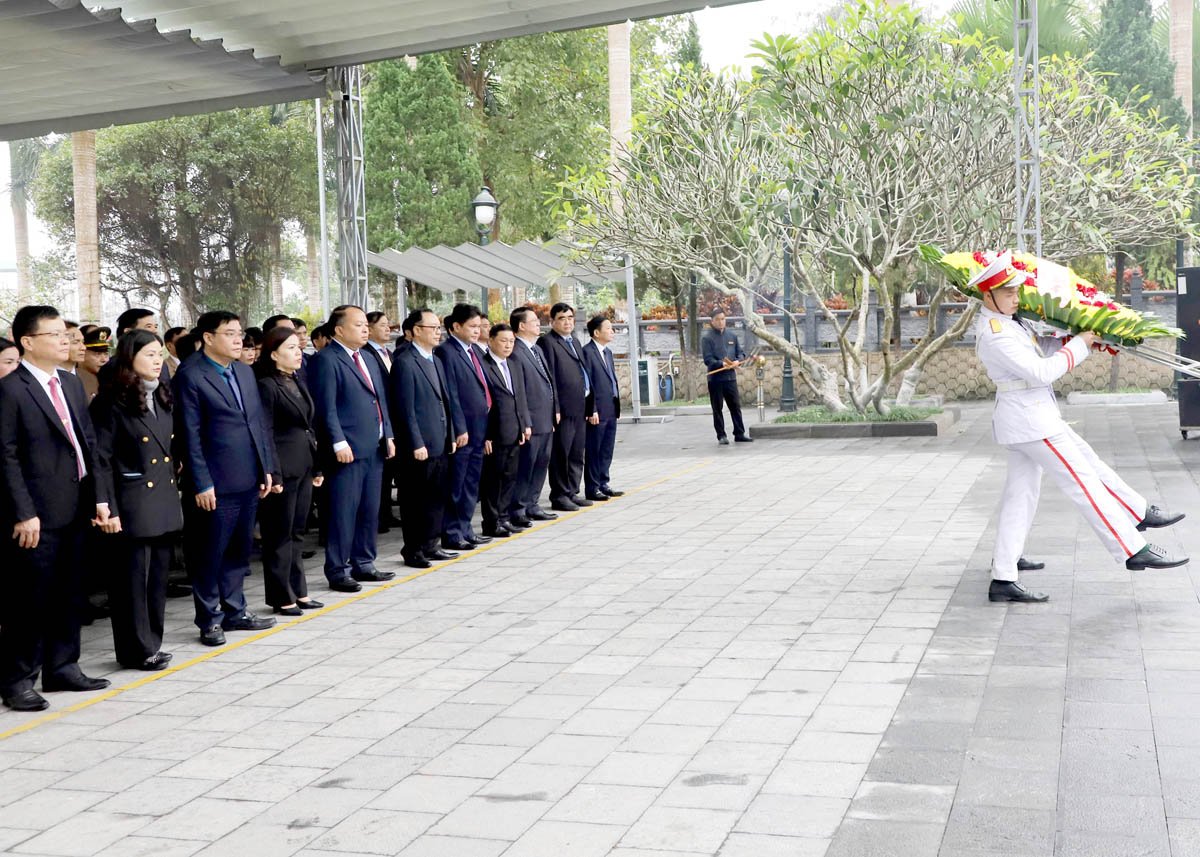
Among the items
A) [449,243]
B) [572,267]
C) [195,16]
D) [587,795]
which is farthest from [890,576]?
[449,243]

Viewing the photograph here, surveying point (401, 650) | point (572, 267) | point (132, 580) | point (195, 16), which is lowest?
point (401, 650)

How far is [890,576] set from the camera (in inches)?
317

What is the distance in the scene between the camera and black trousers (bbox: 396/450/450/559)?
358 inches

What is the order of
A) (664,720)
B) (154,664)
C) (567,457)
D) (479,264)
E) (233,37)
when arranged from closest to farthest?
1. (664,720)
2. (154,664)
3. (567,457)
4. (233,37)
5. (479,264)

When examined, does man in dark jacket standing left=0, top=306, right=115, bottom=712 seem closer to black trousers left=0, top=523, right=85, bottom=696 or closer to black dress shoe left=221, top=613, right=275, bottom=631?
black trousers left=0, top=523, right=85, bottom=696

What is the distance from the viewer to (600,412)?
40.2ft

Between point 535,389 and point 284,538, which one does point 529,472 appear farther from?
point 284,538

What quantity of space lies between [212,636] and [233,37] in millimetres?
7112

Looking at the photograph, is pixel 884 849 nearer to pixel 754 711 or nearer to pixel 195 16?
pixel 754 711

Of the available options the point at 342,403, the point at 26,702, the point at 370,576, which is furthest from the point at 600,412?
the point at 26,702

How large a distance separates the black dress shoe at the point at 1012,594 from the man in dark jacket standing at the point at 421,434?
3.82 meters

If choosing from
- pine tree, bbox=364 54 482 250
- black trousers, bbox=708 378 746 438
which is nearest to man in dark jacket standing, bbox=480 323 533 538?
black trousers, bbox=708 378 746 438

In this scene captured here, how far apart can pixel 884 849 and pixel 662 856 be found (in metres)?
0.65

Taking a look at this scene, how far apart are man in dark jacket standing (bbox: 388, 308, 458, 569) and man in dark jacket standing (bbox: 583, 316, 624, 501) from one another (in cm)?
292
